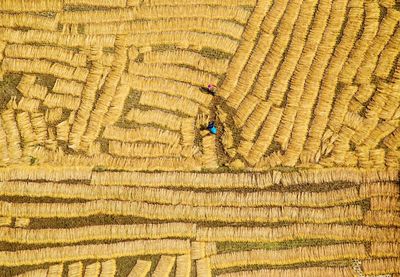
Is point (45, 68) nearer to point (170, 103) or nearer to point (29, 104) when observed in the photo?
point (29, 104)

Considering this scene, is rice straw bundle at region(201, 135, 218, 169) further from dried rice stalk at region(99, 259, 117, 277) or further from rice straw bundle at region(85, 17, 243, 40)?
dried rice stalk at region(99, 259, 117, 277)

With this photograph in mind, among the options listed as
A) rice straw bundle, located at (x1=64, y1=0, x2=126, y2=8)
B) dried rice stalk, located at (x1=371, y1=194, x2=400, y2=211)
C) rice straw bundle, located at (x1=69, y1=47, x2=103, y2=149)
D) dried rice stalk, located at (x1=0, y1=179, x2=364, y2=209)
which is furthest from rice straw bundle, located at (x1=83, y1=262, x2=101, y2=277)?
dried rice stalk, located at (x1=371, y1=194, x2=400, y2=211)

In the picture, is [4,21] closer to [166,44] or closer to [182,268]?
[166,44]

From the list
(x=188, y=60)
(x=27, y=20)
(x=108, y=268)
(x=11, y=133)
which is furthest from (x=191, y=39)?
(x=108, y=268)

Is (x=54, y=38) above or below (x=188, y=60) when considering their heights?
above

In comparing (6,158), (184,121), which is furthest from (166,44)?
(6,158)

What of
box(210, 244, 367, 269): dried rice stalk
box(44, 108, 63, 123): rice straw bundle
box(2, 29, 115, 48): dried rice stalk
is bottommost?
box(210, 244, 367, 269): dried rice stalk

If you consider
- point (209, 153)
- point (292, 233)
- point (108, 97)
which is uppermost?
point (108, 97)

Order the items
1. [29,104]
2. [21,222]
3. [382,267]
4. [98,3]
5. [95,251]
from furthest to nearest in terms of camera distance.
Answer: [98,3] → [29,104] → [21,222] → [95,251] → [382,267]
